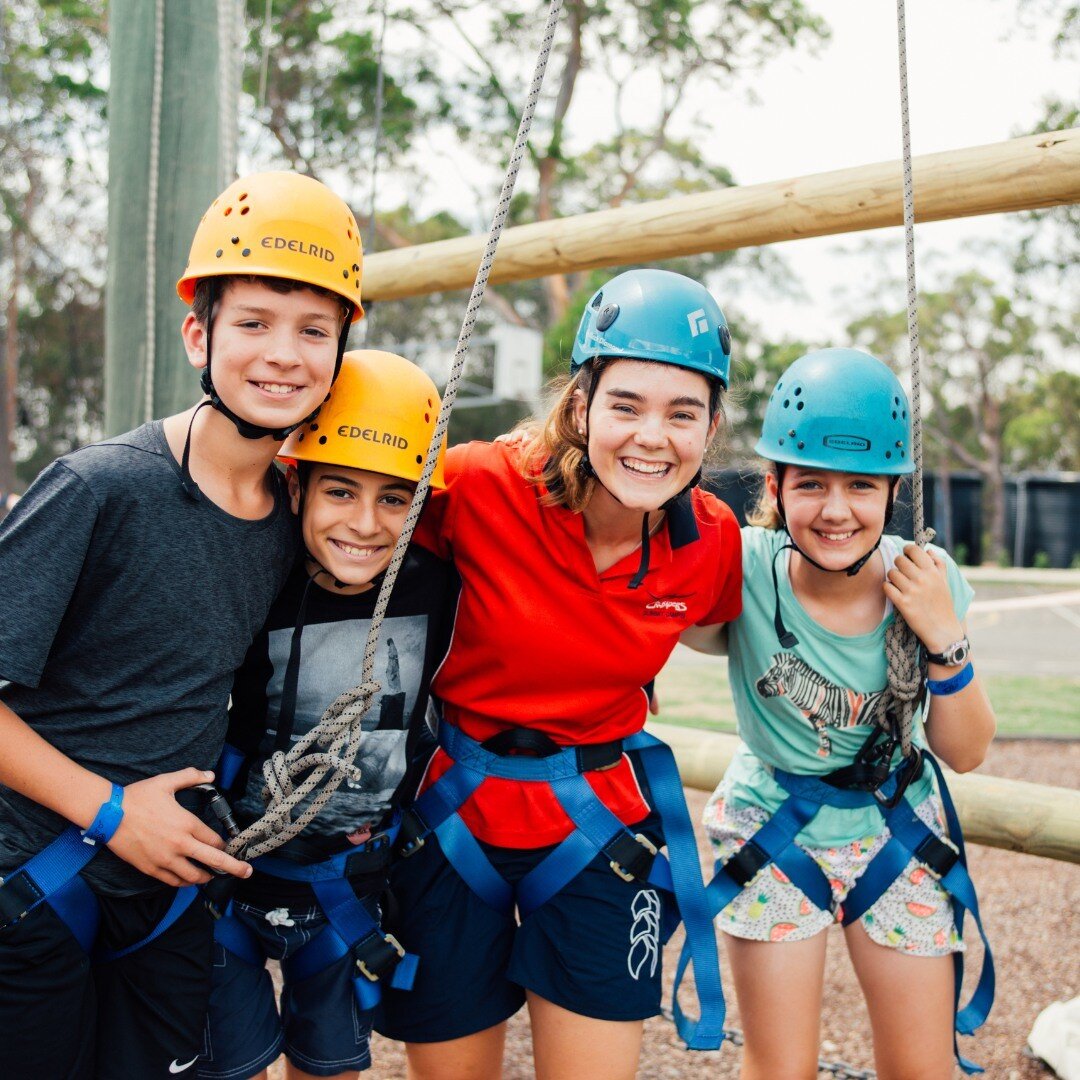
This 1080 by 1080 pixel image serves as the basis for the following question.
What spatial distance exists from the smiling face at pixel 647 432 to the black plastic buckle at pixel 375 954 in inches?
37.1

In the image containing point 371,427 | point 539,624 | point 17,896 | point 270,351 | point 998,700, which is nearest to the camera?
point 17,896

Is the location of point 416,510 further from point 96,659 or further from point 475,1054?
point 475,1054

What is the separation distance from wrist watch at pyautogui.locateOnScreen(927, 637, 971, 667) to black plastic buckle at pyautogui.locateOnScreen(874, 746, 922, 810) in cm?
26

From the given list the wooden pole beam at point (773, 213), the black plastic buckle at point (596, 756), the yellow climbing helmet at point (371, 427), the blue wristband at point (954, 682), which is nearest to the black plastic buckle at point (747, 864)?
the black plastic buckle at point (596, 756)

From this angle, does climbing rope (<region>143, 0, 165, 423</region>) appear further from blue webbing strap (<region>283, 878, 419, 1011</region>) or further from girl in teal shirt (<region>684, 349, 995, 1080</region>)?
girl in teal shirt (<region>684, 349, 995, 1080</region>)

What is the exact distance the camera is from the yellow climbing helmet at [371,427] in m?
1.88

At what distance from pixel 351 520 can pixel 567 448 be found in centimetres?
46

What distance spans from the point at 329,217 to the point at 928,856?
5.77 feet

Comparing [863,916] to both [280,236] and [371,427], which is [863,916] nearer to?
[371,427]

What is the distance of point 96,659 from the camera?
1.68 meters

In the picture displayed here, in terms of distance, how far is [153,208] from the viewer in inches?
110

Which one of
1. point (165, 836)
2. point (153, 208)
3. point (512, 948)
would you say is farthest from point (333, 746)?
point (153, 208)

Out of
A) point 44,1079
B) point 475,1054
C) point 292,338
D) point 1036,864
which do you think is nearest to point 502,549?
point 292,338

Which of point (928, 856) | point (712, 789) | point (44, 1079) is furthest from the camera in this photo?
point (712, 789)
